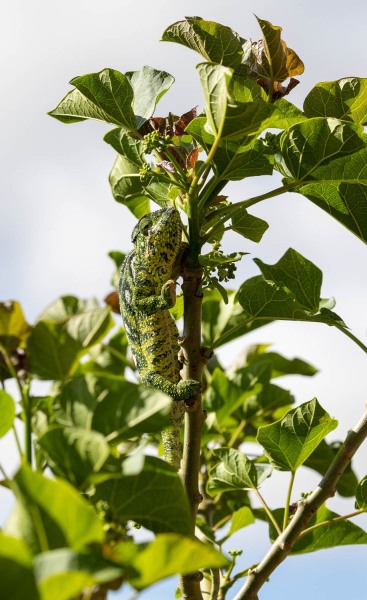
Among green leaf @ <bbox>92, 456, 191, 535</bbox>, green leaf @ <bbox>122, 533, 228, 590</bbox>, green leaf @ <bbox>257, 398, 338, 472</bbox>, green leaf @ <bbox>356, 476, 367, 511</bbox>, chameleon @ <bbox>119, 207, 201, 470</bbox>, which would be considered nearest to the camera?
green leaf @ <bbox>122, 533, 228, 590</bbox>

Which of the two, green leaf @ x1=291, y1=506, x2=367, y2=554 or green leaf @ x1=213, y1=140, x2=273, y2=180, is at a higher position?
green leaf @ x1=213, y1=140, x2=273, y2=180

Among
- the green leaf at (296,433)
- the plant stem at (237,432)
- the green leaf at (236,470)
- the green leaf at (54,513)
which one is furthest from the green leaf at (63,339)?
the plant stem at (237,432)

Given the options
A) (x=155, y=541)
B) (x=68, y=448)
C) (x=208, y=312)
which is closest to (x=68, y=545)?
(x=155, y=541)

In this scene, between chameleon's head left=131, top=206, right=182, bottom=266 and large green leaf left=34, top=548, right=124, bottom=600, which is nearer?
large green leaf left=34, top=548, right=124, bottom=600

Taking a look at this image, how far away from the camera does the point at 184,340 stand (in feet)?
8.23

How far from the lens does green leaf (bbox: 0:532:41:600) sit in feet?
3.62

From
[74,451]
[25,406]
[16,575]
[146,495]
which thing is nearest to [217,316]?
[25,406]

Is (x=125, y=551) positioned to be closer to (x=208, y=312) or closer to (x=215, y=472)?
(x=215, y=472)

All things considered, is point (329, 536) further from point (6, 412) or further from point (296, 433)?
point (6, 412)

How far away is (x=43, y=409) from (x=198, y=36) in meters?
1.23

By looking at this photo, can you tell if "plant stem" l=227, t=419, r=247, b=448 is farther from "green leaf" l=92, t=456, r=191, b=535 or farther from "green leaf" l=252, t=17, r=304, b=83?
"green leaf" l=92, t=456, r=191, b=535

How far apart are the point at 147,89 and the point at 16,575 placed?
2070 millimetres

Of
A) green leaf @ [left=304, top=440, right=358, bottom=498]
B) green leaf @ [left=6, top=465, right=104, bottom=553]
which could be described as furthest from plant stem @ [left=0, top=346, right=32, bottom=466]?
green leaf @ [left=304, top=440, right=358, bottom=498]

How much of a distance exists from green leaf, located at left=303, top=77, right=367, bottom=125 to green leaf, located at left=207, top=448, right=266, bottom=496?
112 cm
